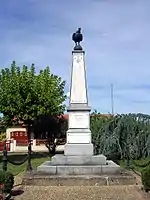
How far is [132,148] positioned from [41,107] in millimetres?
9720

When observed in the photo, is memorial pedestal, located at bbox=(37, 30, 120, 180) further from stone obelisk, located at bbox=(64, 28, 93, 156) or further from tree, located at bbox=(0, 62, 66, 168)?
tree, located at bbox=(0, 62, 66, 168)

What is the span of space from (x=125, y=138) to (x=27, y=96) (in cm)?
968

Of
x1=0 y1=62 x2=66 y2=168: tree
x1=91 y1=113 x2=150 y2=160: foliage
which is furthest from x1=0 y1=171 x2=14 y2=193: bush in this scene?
x1=0 y1=62 x2=66 y2=168: tree

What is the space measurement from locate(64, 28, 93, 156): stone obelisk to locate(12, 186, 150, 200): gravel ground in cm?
289

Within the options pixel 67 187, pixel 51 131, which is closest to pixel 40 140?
pixel 51 131

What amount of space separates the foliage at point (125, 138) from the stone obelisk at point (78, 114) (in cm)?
410

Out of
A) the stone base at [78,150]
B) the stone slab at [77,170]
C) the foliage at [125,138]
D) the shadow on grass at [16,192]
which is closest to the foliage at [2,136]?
the foliage at [125,138]

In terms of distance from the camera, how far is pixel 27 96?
25.5 meters

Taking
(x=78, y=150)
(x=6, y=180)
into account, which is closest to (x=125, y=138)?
(x=78, y=150)

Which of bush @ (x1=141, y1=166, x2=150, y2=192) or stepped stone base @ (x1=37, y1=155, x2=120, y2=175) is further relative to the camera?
stepped stone base @ (x1=37, y1=155, x2=120, y2=175)

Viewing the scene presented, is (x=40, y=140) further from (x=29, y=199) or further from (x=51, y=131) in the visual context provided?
(x=29, y=199)

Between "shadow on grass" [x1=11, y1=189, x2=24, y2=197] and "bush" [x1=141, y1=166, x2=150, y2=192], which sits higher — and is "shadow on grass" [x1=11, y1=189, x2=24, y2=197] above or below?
below

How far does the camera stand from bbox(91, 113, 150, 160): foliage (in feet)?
57.0

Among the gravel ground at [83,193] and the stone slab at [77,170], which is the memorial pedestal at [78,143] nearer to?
the stone slab at [77,170]
